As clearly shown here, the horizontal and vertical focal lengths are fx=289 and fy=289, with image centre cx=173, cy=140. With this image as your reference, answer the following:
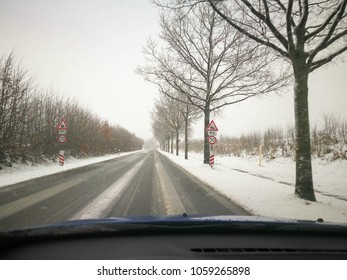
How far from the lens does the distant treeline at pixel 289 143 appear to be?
1541 centimetres

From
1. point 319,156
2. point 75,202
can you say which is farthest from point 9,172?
point 319,156

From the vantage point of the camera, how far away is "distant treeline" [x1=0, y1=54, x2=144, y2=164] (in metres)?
14.3

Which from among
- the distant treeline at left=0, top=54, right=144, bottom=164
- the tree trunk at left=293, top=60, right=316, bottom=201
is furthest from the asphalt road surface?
the distant treeline at left=0, top=54, right=144, bottom=164

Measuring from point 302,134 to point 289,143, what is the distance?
14.1m

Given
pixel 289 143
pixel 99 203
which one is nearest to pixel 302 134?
pixel 99 203

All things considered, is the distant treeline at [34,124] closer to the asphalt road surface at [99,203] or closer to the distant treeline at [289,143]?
the asphalt road surface at [99,203]

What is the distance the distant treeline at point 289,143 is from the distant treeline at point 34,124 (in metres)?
15.7

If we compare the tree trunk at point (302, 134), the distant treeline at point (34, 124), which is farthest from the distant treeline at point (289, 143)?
the distant treeline at point (34, 124)

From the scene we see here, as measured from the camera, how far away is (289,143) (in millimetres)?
20266

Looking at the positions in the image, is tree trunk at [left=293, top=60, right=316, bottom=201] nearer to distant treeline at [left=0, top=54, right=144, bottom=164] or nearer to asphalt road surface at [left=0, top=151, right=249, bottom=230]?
asphalt road surface at [left=0, top=151, right=249, bottom=230]
